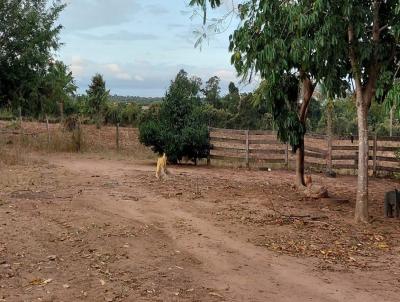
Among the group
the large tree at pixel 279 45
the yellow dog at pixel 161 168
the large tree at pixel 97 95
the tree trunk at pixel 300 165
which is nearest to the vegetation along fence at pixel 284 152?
the tree trunk at pixel 300 165

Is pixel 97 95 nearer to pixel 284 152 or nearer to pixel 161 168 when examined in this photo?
pixel 284 152

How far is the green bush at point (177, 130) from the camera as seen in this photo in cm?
1772

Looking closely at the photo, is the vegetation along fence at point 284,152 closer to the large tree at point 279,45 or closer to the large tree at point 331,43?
the large tree at point 279,45

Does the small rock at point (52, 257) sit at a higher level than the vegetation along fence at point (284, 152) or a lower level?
lower

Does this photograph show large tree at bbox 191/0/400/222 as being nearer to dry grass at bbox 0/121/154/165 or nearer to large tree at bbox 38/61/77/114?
dry grass at bbox 0/121/154/165

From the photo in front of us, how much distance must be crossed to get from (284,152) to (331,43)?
10723mm

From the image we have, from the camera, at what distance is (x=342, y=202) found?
Result: 11523 mm


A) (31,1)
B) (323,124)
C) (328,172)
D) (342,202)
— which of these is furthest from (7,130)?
(323,124)

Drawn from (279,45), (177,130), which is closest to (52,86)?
(177,130)

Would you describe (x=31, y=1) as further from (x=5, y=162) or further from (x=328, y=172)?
(x=328, y=172)

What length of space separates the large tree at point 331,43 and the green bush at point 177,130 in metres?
8.38

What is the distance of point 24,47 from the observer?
20531mm

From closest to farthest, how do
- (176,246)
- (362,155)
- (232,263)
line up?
(232,263) < (176,246) < (362,155)

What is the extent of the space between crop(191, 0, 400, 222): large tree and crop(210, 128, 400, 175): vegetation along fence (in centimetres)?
796
